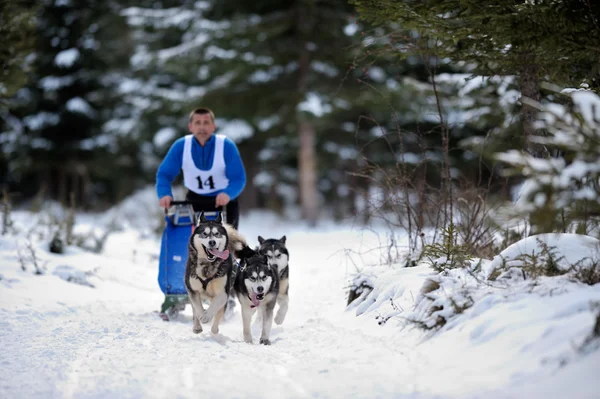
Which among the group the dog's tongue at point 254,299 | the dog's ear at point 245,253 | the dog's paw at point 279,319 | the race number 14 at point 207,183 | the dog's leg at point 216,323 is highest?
the race number 14 at point 207,183

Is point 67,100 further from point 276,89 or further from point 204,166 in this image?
point 204,166

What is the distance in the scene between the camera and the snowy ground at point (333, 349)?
2.86 m

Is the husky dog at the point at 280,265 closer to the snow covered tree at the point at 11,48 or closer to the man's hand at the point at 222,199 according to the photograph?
the man's hand at the point at 222,199

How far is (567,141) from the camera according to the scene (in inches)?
118

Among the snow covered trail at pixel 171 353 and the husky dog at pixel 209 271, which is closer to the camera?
the snow covered trail at pixel 171 353

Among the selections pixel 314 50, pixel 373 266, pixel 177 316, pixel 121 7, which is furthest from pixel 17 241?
pixel 121 7

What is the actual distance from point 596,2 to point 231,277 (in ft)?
12.9

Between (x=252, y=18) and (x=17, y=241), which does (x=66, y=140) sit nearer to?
(x=252, y=18)

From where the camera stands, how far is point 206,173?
6.23m

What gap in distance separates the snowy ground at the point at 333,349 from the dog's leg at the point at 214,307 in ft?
0.85

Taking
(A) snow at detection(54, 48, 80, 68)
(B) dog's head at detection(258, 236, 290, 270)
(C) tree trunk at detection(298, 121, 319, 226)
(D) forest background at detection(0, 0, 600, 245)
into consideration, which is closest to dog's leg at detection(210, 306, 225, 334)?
(B) dog's head at detection(258, 236, 290, 270)

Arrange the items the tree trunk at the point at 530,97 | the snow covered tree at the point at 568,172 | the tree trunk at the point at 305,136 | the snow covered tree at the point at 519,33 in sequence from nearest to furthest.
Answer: the snow covered tree at the point at 568,172
the snow covered tree at the point at 519,33
the tree trunk at the point at 530,97
the tree trunk at the point at 305,136

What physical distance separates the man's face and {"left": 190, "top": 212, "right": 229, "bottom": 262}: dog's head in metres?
1.36

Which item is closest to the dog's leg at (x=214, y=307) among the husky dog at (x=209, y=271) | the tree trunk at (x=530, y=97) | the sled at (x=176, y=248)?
the husky dog at (x=209, y=271)
